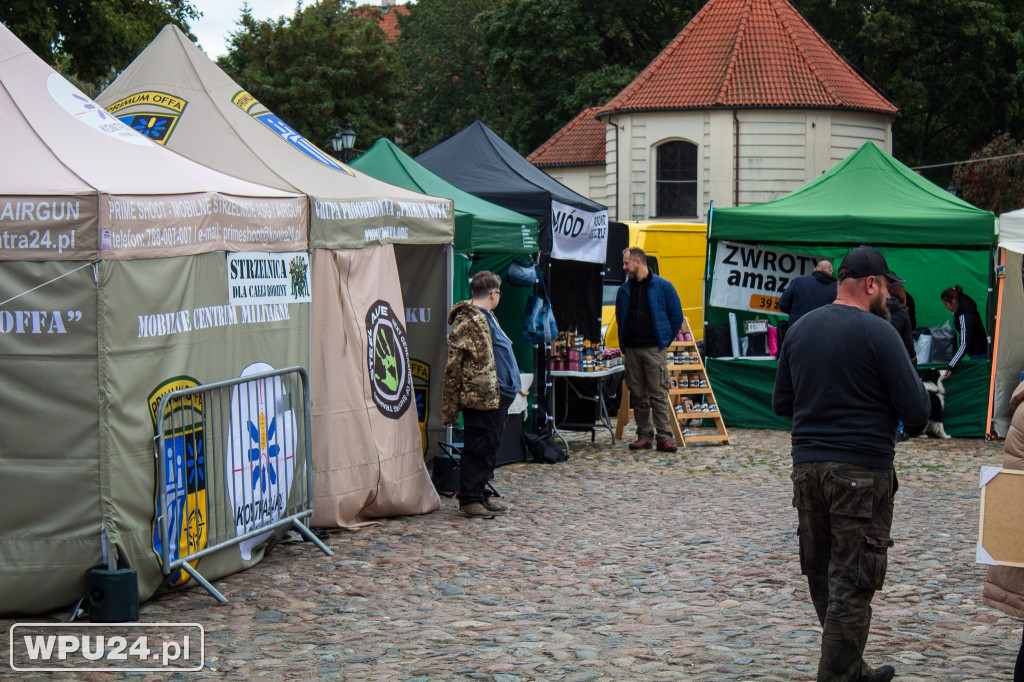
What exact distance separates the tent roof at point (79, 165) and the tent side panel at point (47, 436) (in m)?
0.23

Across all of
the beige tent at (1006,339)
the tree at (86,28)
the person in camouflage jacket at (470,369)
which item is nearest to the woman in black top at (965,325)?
the beige tent at (1006,339)

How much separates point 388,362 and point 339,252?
40.1 inches

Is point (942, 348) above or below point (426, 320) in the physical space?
below

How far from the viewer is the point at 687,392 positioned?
44.9 feet

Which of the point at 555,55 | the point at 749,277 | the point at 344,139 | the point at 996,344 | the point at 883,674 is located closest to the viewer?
the point at 883,674

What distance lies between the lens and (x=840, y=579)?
477cm

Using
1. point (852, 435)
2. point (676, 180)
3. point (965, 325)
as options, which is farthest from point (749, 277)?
point (676, 180)

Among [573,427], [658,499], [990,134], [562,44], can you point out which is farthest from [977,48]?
[658,499]

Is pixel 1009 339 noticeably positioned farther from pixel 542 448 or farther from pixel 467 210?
pixel 467 210

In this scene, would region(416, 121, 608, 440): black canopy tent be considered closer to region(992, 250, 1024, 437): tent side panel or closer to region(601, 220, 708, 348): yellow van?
region(992, 250, 1024, 437): tent side panel

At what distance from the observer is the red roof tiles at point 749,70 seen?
35.2m

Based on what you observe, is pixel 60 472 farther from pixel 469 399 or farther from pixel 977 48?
pixel 977 48

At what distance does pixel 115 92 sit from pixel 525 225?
384 cm

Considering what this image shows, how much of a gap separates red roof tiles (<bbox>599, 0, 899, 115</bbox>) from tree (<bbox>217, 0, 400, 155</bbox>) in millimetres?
12192
